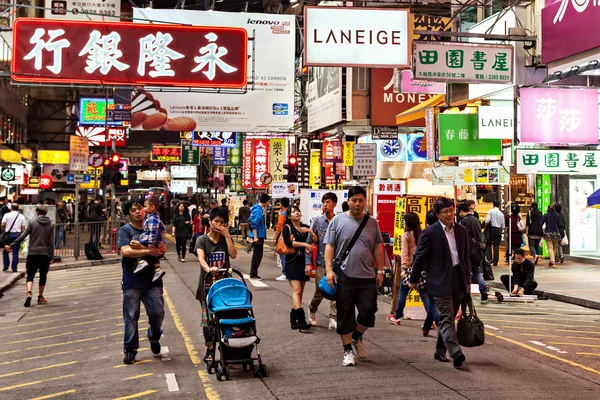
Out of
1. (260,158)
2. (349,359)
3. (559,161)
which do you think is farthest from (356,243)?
(260,158)

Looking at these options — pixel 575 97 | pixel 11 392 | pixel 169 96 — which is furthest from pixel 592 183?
pixel 11 392

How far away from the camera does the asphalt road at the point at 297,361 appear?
24.6 feet

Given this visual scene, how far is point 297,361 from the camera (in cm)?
890

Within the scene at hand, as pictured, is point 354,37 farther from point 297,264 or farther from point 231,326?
point 231,326

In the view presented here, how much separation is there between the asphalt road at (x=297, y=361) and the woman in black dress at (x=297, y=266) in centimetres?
24

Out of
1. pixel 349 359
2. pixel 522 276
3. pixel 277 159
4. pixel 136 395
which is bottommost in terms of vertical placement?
pixel 136 395

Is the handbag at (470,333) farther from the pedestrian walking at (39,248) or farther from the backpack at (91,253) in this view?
the backpack at (91,253)

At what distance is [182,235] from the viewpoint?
24453 millimetres

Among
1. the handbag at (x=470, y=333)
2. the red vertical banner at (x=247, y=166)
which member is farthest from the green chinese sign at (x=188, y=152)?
the handbag at (x=470, y=333)

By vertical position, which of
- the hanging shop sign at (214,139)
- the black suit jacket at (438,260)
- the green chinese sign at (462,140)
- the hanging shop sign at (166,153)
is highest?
the hanging shop sign at (166,153)

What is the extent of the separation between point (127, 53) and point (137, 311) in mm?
12981

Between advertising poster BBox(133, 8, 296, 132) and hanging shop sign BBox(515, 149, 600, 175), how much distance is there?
10.6m

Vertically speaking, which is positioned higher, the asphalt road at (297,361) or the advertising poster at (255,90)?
the advertising poster at (255,90)

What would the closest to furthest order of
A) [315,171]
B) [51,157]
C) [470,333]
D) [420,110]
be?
[470,333] < [420,110] < [315,171] < [51,157]
